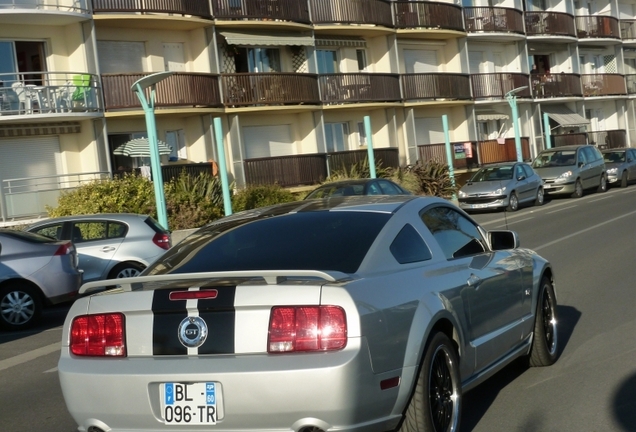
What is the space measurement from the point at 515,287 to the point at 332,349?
2.75m

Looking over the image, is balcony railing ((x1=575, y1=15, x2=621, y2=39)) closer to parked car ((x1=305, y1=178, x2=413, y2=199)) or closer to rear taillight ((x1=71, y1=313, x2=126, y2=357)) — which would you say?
parked car ((x1=305, y1=178, x2=413, y2=199))

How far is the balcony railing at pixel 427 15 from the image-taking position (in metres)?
41.8

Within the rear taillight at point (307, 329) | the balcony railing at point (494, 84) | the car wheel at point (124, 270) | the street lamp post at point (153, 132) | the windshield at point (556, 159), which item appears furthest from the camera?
the balcony railing at point (494, 84)

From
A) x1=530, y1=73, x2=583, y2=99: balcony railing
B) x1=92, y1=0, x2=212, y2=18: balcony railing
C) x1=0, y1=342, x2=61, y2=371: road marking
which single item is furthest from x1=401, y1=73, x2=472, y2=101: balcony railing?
x1=0, y1=342, x2=61, y2=371: road marking

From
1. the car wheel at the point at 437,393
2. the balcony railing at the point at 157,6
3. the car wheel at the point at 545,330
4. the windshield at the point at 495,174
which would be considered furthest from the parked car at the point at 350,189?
the car wheel at the point at 437,393

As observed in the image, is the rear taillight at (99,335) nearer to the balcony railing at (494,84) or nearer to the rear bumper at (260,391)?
the rear bumper at (260,391)

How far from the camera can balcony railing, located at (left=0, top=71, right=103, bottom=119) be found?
1072 inches

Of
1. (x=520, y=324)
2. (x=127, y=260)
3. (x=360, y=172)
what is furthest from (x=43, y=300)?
(x=360, y=172)

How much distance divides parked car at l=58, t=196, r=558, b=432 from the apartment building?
2192cm

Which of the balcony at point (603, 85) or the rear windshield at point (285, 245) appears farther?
the balcony at point (603, 85)

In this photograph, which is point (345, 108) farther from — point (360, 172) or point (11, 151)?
point (11, 151)

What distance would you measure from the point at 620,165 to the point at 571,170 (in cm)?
615

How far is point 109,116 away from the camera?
97.4 feet

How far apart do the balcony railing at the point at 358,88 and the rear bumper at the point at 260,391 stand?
32.1m
